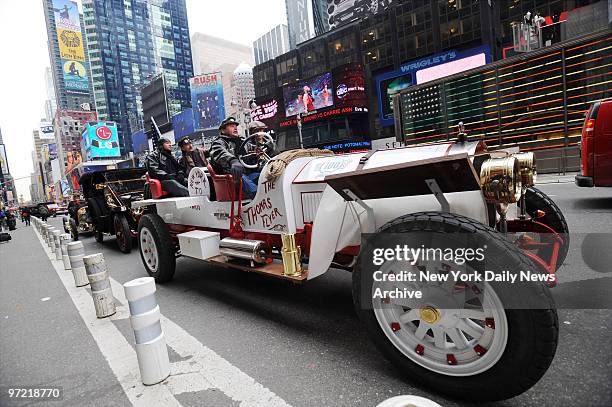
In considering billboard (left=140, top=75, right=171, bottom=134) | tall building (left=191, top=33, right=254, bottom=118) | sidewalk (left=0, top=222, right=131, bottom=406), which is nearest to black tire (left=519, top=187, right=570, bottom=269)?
sidewalk (left=0, top=222, right=131, bottom=406)

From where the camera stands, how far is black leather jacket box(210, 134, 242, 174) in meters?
3.83

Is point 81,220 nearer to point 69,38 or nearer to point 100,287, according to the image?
point 100,287

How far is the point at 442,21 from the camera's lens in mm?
37531

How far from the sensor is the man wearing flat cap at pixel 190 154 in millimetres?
5695

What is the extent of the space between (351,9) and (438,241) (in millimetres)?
55633

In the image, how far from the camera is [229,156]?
3.82 m

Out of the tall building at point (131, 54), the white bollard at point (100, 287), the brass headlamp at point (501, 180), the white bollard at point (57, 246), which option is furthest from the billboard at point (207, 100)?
the brass headlamp at point (501, 180)

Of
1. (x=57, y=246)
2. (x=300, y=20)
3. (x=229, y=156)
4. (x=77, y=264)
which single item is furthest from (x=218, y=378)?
(x=300, y=20)

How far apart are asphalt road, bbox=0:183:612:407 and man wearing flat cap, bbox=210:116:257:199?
1.25 metres

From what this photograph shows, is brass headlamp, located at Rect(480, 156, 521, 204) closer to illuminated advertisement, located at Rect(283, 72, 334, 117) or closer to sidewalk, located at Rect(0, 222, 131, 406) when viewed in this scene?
sidewalk, located at Rect(0, 222, 131, 406)

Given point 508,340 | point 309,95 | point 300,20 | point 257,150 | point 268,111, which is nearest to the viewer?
point 508,340

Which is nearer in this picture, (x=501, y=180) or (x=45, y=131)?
(x=501, y=180)

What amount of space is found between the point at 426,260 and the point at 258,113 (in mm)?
48879

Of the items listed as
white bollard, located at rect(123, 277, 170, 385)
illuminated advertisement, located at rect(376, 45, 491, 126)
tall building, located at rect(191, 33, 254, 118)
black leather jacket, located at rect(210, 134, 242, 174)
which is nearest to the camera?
white bollard, located at rect(123, 277, 170, 385)
